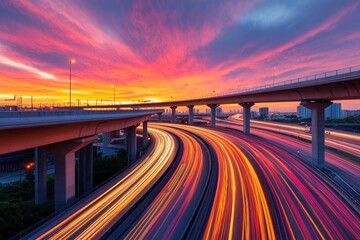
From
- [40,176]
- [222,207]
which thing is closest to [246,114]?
[222,207]

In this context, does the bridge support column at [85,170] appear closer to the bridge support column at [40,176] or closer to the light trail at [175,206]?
the bridge support column at [40,176]

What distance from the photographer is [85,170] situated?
99.9 ft

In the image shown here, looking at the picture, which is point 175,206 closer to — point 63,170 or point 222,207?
point 222,207

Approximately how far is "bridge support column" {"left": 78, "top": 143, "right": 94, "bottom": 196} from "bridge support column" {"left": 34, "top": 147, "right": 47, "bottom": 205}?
15.9 ft

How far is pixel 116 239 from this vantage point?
1378 centimetres

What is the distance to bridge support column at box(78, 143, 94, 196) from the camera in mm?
30156

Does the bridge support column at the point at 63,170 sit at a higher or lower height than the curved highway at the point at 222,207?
higher

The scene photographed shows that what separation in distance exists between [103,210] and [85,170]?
610 inches

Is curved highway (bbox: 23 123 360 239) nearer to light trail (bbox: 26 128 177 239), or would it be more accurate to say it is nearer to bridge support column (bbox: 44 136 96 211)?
light trail (bbox: 26 128 177 239)

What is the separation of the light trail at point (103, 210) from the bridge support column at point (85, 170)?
307 inches

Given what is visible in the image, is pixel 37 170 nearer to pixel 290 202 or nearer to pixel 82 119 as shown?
pixel 82 119

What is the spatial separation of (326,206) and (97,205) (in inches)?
895

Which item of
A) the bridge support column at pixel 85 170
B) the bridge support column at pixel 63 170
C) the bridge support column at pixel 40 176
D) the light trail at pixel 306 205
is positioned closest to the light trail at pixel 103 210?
the bridge support column at pixel 63 170

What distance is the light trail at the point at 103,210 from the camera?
1441 cm
